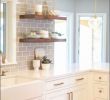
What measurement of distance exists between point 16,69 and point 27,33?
1.76 ft

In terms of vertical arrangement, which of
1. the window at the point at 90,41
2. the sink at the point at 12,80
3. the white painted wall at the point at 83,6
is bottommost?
the sink at the point at 12,80

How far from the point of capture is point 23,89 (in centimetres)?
289

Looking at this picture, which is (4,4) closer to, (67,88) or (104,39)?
(67,88)

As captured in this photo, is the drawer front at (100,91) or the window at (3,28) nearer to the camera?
A: the window at (3,28)

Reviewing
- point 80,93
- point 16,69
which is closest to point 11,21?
point 16,69

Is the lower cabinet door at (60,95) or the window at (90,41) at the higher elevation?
the window at (90,41)

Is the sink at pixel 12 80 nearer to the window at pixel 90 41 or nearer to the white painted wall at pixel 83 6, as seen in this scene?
the white painted wall at pixel 83 6

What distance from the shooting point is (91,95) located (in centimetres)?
407

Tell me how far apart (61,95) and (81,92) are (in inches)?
19.6

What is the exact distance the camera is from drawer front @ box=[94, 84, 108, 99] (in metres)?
3.94

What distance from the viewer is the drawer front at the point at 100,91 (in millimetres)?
3939

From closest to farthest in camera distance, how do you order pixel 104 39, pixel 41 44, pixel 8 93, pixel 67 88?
1. pixel 8 93
2. pixel 67 88
3. pixel 41 44
4. pixel 104 39

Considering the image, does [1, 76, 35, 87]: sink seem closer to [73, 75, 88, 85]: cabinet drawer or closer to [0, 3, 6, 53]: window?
[0, 3, 6, 53]: window

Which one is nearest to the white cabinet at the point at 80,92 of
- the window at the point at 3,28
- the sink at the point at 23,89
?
the sink at the point at 23,89
